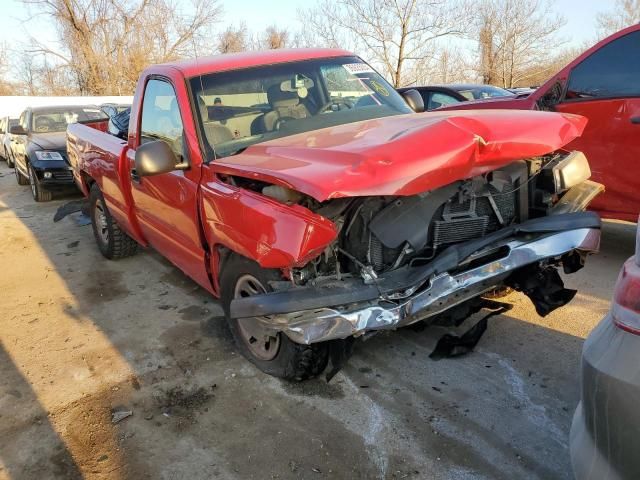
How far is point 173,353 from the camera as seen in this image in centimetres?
365

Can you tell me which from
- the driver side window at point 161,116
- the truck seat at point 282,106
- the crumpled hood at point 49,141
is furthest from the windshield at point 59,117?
the truck seat at point 282,106

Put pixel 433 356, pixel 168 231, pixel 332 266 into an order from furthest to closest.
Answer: pixel 168 231
pixel 433 356
pixel 332 266

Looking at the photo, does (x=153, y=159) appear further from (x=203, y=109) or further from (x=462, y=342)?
(x=462, y=342)

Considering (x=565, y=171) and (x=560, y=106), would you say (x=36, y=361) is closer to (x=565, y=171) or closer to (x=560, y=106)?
(x=565, y=171)

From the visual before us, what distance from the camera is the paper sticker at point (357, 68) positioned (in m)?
4.13

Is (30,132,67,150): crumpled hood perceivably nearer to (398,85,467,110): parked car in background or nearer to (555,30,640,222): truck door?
(398,85,467,110): parked car in background

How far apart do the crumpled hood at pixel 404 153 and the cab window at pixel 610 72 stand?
5.80 ft

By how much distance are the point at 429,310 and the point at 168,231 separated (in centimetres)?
221

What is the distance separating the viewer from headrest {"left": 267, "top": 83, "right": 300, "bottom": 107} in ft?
12.2

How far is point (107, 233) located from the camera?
5.75 meters

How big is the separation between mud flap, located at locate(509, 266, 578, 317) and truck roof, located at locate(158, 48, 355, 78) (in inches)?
88.8

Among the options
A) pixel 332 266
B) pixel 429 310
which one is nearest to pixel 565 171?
pixel 429 310

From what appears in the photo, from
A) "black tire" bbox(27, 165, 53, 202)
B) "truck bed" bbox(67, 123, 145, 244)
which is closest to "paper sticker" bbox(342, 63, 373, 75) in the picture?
"truck bed" bbox(67, 123, 145, 244)

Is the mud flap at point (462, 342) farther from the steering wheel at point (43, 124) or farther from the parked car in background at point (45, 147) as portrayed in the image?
the steering wheel at point (43, 124)
